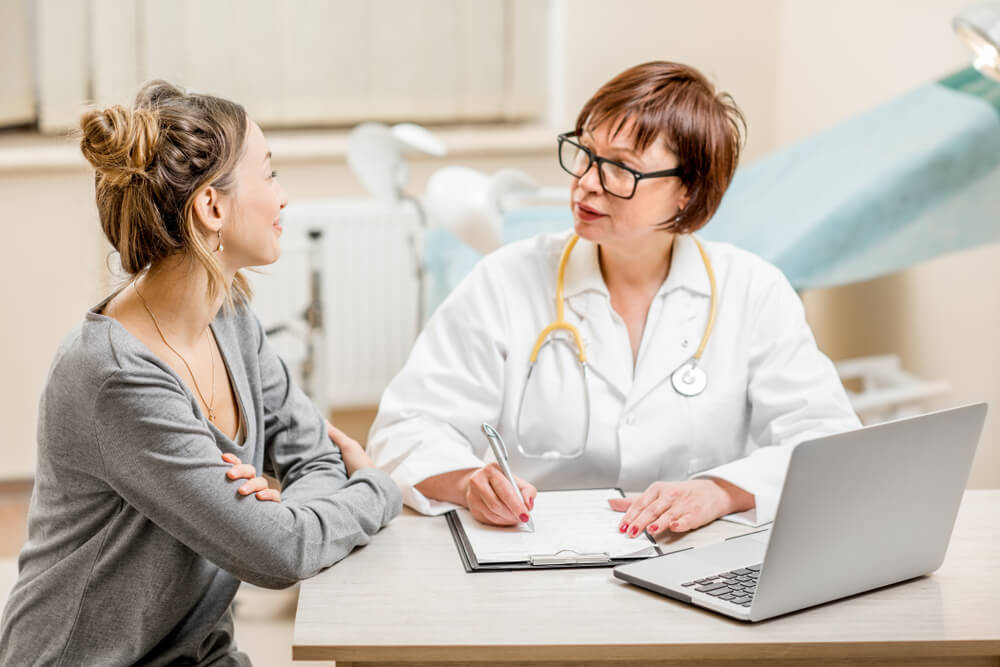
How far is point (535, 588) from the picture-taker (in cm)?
111

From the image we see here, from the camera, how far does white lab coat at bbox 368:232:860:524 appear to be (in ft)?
5.11

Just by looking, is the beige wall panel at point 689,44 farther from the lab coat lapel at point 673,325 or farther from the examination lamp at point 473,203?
the lab coat lapel at point 673,325

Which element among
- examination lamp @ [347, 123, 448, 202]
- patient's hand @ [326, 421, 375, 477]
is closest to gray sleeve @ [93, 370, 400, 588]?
patient's hand @ [326, 421, 375, 477]

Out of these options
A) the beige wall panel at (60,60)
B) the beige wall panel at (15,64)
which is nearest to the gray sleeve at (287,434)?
the beige wall panel at (60,60)

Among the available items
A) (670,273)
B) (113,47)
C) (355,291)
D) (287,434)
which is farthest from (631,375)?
(113,47)

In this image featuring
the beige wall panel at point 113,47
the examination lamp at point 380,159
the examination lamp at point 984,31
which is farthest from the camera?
the beige wall panel at point 113,47

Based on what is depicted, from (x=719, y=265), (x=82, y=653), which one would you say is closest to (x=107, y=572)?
(x=82, y=653)

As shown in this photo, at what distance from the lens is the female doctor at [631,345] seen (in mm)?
1555

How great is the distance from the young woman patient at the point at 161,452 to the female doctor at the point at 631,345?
0.35 m

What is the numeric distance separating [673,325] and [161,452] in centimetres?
79

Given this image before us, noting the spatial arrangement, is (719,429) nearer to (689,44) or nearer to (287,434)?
(287,434)

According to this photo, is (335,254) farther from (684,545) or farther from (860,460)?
(860,460)

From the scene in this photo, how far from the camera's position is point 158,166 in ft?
3.80

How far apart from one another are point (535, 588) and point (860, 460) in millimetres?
341
